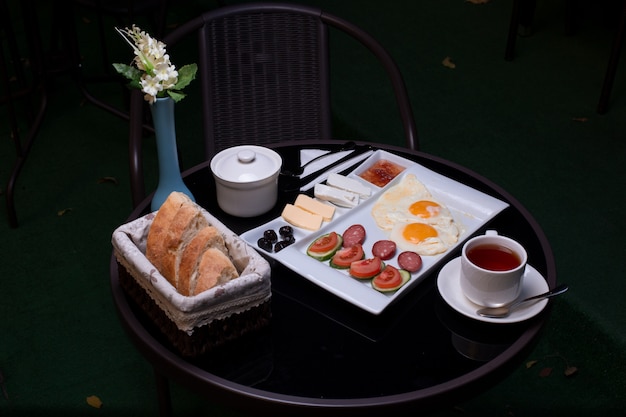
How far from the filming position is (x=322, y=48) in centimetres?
246

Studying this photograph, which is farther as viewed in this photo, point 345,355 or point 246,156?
point 246,156

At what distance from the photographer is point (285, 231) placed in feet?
5.36

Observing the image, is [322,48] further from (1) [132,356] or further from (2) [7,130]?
(2) [7,130]

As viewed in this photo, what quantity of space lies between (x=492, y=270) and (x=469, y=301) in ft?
0.27

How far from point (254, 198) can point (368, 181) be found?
317mm

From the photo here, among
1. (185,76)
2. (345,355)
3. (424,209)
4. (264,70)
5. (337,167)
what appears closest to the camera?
(345,355)

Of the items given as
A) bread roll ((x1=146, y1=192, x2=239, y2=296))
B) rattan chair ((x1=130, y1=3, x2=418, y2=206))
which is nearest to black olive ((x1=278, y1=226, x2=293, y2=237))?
bread roll ((x1=146, y1=192, x2=239, y2=296))

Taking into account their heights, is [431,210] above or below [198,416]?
above

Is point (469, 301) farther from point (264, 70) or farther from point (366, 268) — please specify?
point (264, 70)

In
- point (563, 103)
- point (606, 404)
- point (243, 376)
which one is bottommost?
point (606, 404)

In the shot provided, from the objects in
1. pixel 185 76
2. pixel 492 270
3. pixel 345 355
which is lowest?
pixel 345 355

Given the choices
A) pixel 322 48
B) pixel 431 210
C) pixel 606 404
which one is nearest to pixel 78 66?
pixel 322 48

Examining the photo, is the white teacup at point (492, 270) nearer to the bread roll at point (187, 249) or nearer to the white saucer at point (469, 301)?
the white saucer at point (469, 301)

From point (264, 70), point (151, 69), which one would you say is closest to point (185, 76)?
point (151, 69)
